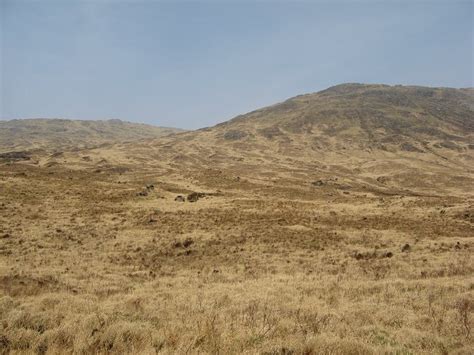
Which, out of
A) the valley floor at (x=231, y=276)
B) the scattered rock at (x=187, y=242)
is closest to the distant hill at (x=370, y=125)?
the valley floor at (x=231, y=276)

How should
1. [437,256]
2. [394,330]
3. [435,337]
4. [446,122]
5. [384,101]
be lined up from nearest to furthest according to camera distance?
[435,337], [394,330], [437,256], [446,122], [384,101]

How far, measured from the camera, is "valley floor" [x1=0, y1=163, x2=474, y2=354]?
270 inches

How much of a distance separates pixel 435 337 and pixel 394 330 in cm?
94

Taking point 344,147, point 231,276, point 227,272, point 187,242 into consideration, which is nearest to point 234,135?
point 344,147

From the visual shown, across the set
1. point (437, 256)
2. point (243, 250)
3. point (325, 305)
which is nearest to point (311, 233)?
point (243, 250)

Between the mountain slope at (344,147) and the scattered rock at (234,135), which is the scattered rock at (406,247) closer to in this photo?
the mountain slope at (344,147)

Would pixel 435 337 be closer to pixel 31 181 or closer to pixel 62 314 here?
pixel 62 314

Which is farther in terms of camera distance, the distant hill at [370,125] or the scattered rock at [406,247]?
the distant hill at [370,125]

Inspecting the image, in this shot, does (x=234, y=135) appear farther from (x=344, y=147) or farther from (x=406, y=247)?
(x=406, y=247)

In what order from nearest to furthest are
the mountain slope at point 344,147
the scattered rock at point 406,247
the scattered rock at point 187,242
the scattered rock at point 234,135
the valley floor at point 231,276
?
the valley floor at point 231,276 → the scattered rock at point 406,247 → the scattered rock at point 187,242 → the mountain slope at point 344,147 → the scattered rock at point 234,135

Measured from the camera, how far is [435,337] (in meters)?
7.18

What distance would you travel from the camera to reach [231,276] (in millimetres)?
16516

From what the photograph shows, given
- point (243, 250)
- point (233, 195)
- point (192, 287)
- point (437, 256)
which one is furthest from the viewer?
point (233, 195)

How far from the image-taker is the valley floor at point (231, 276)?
6.85 metres
